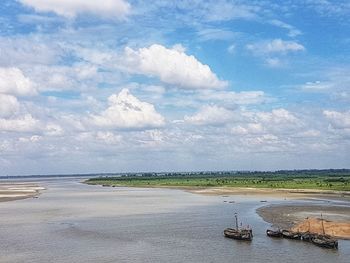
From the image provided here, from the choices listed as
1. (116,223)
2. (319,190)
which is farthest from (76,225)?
(319,190)

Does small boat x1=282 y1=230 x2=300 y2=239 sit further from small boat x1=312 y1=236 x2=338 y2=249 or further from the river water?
small boat x1=312 y1=236 x2=338 y2=249

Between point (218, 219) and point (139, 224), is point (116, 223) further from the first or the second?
point (218, 219)

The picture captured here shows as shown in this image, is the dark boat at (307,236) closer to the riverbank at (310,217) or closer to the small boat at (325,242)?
the small boat at (325,242)

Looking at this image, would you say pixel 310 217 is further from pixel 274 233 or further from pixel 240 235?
pixel 240 235

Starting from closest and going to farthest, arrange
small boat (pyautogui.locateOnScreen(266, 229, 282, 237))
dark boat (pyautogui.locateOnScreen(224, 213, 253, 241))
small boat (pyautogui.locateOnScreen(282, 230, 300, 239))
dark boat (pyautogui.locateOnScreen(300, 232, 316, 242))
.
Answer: dark boat (pyautogui.locateOnScreen(300, 232, 316, 242)), small boat (pyautogui.locateOnScreen(282, 230, 300, 239)), dark boat (pyautogui.locateOnScreen(224, 213, 253, 241)), small boat (pyautogui.locateOnScreen(266, 229, 282, 237))

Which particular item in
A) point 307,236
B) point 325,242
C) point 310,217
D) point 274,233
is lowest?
point 325,242

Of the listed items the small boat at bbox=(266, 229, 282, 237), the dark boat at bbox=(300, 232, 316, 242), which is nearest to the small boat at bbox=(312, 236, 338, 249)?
the dark boat at bbox=(300, 232, 316, 242)

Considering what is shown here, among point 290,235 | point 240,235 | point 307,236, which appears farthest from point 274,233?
point 240,235

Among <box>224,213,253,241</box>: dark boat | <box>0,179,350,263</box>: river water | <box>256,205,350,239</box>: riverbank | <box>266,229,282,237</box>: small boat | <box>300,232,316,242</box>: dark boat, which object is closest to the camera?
<box>0,179,350,263</box>: river water

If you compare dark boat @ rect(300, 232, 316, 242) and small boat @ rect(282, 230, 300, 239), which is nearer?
dark boat @ rect(300, 232, 316, 242)
